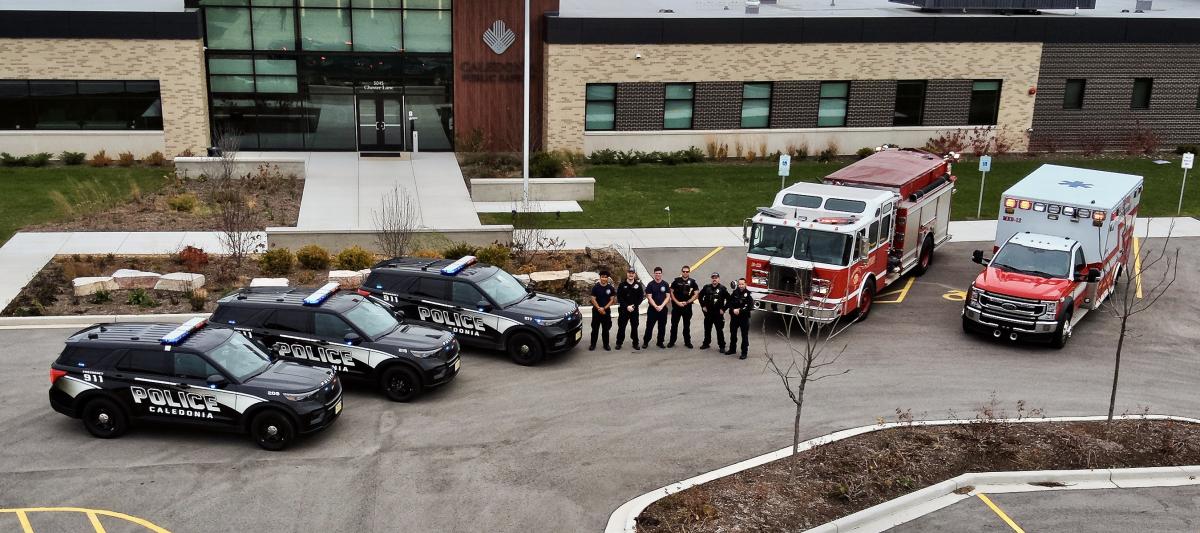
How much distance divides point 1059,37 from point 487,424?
3074 centimetres

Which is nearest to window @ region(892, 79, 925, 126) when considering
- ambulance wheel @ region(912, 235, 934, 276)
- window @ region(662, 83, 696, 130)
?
window @ region(662, 83, 696, 130)

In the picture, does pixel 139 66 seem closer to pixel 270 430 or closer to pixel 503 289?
pixel 503 289

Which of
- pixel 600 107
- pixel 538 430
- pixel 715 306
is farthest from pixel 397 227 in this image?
pixel 600 107

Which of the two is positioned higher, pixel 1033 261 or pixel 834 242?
pixel 834 242

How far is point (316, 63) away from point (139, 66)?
560 cm

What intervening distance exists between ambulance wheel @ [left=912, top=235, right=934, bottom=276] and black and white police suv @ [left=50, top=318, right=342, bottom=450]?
585 inches

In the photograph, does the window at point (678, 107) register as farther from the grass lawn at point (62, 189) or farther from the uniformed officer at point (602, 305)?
the uniformed officer at point (602, 305)

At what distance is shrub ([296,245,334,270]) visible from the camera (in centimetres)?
2403

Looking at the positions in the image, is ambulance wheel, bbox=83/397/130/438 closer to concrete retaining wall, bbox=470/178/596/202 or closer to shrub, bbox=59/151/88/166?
concrete retaining wall, bbox=470/178/596/202

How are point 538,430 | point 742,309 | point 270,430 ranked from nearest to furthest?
1. point 270,430
2. point 538,430
3. point 742,309

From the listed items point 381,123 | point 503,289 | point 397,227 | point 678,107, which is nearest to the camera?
point 503,289

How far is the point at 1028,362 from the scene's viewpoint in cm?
2011

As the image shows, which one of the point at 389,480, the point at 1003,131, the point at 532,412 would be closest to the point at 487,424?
the point at 532,412

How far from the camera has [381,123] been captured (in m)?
38.5
